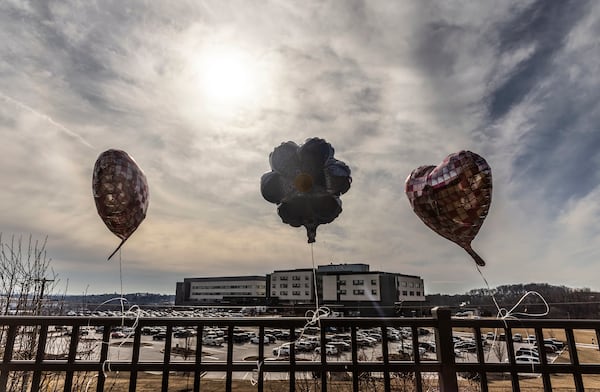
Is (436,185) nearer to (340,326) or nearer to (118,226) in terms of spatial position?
(340,326)

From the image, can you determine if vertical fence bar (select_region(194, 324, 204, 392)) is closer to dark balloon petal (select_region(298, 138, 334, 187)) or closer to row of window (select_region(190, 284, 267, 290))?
dark balloon petal (select_region(298, 138, 334, 187))

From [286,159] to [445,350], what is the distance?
1844 mm

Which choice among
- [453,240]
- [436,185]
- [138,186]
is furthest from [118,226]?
[453,240]

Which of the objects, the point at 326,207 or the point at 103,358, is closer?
the point at 103,358

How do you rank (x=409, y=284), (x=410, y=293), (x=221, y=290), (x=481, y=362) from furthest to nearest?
(x=221, y=290) → (x=409, y=284) → (x=410, y=293) → (x=481, y=362)

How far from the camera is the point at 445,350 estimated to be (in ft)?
7.29

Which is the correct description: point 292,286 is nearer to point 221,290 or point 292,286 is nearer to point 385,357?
point 221,290

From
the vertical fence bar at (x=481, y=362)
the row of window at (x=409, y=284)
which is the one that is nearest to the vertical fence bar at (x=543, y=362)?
the vertical fence bar at (x=481, y=362)

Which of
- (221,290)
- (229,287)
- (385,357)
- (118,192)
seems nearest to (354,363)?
(385,357)

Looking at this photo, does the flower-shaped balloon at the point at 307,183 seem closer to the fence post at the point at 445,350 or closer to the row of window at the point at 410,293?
the fence post at the point at 445,350

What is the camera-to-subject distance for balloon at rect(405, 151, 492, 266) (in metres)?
2.43

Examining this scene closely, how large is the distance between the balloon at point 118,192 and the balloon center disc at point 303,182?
127 centimetres

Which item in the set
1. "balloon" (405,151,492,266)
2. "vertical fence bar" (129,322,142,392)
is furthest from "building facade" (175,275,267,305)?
"balloon" (405,151,492,266)

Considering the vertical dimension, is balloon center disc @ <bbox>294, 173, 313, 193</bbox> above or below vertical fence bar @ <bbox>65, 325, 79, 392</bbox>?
above
